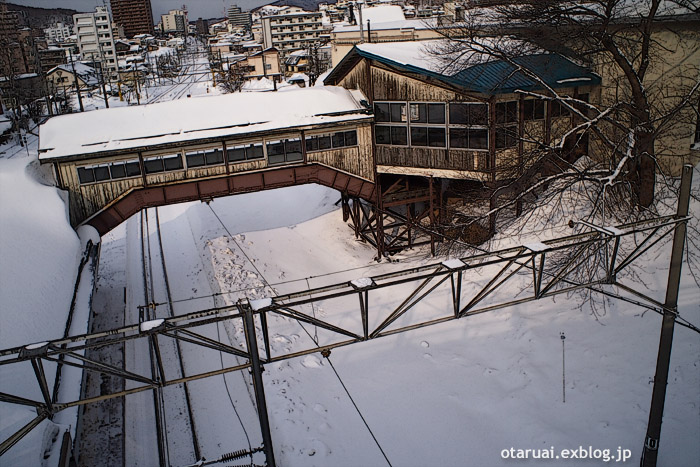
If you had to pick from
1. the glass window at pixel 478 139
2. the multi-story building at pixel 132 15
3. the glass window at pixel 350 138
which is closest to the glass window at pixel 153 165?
the glass window at pixel 350 138

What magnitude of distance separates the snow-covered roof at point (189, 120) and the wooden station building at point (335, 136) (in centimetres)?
4

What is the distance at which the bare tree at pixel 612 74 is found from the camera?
14383mm

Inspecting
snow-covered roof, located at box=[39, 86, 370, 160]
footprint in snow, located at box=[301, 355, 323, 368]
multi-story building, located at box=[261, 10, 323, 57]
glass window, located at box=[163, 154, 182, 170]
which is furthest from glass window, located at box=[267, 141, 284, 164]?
multi-story building, located at box=[261, 10, 323, 57]

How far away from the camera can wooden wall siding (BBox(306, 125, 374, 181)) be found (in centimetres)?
1898

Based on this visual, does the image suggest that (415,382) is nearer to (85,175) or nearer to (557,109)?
(85,175)

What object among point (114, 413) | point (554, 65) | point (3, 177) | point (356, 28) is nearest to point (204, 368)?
point (114, 413)

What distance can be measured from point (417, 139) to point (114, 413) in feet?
42.3

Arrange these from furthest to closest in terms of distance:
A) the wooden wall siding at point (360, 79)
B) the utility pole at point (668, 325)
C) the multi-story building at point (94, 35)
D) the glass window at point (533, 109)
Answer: the multi-story building at point (94, 35)
the wooden wall siding at point (360, 79)
the glass window at point (533, 109)
the utility pole at point (668, 325)

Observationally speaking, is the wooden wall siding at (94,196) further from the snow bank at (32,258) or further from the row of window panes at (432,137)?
the row of window panes at (432,137)

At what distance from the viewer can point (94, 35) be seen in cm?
10719

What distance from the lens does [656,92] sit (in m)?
17.8

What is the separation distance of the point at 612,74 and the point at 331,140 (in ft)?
33.7

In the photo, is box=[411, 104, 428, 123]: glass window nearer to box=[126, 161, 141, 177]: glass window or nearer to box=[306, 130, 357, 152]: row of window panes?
box=[306, 130, 357, 152]: row of window panes

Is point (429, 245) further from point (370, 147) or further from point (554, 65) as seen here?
point (554, 65)
